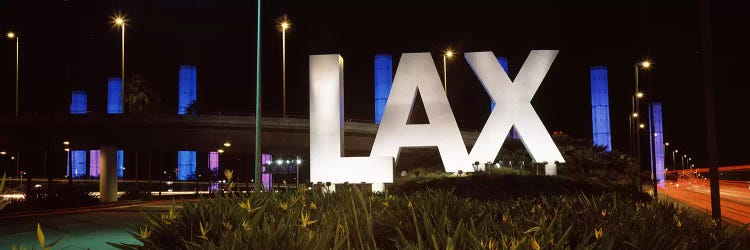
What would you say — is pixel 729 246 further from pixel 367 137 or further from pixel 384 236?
pixel 367 137

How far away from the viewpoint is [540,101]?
3588 inches

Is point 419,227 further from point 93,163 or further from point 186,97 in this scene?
point 93,163

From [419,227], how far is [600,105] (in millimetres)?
92841

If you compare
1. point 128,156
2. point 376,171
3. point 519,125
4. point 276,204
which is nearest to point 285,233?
point 276,204

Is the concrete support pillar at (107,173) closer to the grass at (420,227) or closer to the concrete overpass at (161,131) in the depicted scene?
the concrete overpass at (161,131)

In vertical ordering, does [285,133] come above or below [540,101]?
below

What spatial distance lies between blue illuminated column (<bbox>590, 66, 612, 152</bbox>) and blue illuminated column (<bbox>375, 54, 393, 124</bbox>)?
1296 inches

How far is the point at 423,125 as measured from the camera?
29.5m

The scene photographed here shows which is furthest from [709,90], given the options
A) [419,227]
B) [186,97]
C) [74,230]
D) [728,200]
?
[186,97]

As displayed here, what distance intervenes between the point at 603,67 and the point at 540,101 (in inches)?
481

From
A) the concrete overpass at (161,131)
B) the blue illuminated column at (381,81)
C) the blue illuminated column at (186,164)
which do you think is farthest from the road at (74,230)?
the blue illuminated column at (186,164)

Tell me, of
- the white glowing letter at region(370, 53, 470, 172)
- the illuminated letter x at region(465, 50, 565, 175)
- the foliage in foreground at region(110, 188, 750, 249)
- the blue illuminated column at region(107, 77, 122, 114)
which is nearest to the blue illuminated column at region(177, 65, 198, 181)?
the blue illuminated column at region(107, 77, 122, 114)

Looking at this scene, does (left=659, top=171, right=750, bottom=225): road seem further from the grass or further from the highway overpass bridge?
the highway overpass bridge

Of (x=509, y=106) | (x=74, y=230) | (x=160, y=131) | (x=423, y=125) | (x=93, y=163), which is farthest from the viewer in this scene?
(x=93, y=163)
